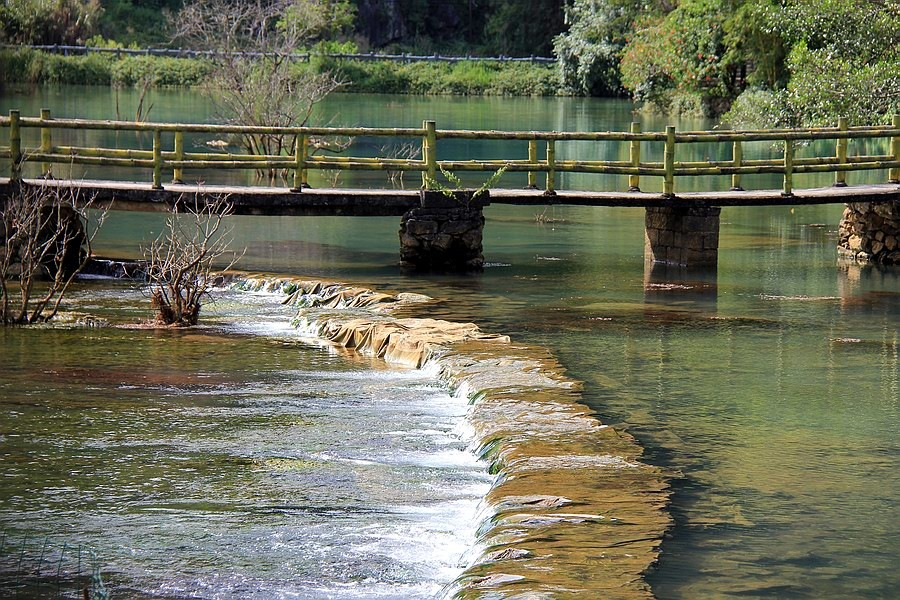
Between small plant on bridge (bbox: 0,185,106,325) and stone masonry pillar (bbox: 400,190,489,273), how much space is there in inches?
149

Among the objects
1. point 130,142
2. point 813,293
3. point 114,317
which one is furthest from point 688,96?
point 114,317

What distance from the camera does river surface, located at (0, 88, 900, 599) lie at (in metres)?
7.64

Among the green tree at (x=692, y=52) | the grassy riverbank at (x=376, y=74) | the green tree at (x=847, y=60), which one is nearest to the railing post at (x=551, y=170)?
the green tree at (x=847, y=60)

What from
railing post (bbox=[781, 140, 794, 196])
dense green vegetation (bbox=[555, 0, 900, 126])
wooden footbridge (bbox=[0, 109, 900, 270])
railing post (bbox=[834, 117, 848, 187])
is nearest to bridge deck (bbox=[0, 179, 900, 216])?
wooden footbridge (bbox=[0, 109, 900, 270])

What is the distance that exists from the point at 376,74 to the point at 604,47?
38.2ft

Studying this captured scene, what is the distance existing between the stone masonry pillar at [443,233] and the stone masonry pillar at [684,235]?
2.58 m

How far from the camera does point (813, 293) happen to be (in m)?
17.0

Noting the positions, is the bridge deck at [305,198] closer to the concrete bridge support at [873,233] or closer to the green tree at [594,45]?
the concrete bridge support at [873,233]

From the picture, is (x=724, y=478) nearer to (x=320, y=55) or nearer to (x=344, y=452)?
(x=344, y=452)

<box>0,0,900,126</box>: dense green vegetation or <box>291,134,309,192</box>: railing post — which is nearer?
<box>291,134,309,192</box>: railing post

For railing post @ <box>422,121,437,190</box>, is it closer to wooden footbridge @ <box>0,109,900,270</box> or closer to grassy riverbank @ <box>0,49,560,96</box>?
wooden footbridge @ <box>0,109,900,270</box>

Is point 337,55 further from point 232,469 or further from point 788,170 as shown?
point 232,469

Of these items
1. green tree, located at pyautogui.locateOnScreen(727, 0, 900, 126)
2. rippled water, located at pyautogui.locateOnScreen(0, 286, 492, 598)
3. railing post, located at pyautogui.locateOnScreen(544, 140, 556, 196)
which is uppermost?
green tree, located at pyautogui.locateOnScreen(727, 0, 900, 126)

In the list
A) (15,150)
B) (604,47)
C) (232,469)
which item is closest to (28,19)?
(232,469)
